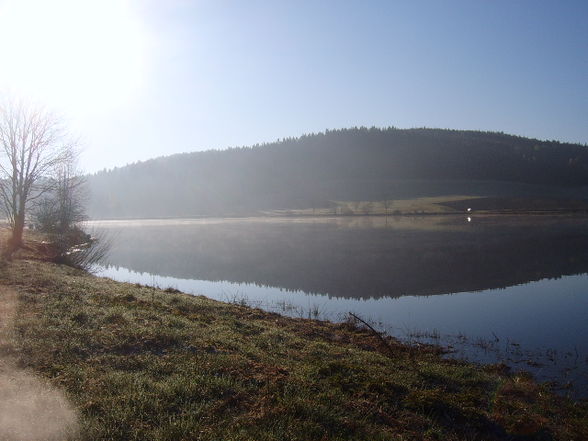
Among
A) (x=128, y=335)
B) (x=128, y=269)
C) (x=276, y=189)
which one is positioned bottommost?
(x=128, y=269)

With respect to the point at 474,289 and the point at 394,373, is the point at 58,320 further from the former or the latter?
the point at 474,289

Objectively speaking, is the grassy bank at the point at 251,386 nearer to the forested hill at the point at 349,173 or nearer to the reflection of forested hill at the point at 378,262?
the reflection of forested hill at the point at 378,262

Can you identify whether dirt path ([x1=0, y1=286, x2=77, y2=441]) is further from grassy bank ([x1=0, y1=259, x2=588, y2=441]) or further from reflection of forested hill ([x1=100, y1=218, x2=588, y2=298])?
reflection of forested hill ([x1=100, y1=218, x2=588, y2=298])

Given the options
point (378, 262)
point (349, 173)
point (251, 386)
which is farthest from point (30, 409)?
point (349, 173)

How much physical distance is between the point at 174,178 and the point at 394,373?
176 m

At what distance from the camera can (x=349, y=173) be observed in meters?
156

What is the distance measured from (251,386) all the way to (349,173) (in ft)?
498

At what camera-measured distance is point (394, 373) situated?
850cm

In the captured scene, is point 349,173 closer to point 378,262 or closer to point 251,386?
point 378,262

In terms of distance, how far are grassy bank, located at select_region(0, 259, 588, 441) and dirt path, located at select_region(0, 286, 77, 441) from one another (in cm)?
17

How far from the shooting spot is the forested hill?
451ft

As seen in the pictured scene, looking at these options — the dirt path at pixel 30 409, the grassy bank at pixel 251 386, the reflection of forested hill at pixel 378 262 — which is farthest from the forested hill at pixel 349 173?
the dirt path at pixel 30 409

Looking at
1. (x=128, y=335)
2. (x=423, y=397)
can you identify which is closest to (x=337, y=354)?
(x=423, y=397)

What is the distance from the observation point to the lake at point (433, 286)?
12.9m
